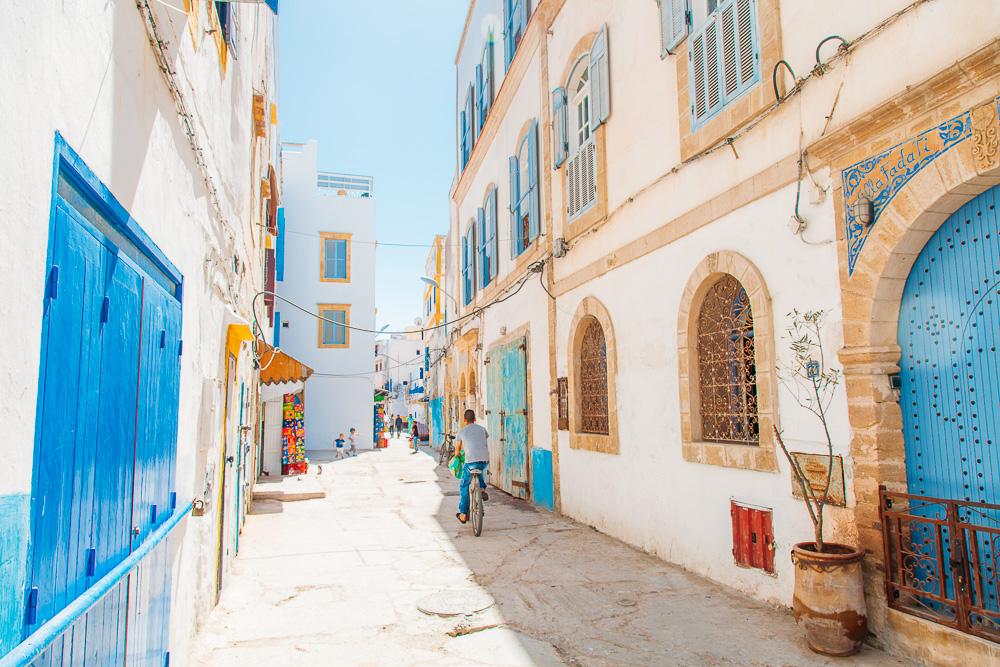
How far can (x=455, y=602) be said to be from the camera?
558 centimetres

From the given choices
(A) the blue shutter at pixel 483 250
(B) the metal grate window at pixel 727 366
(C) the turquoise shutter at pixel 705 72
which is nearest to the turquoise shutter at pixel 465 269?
(A) the blue shutter at pixel 483 250

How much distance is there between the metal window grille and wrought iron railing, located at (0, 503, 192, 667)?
6.20 meters

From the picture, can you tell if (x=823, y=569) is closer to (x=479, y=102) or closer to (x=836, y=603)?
(x=836, y=603)

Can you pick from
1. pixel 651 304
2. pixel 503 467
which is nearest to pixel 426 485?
pixel 503 467

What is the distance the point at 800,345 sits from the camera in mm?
4988

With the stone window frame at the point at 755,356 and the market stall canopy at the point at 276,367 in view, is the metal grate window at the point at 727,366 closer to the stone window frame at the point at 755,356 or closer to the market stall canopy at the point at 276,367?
the stone window frame at the point at 755,356

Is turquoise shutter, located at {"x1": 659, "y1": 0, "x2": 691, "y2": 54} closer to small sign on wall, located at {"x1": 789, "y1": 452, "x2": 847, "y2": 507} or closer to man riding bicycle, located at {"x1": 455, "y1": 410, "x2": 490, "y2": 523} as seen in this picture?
small sign on wall, located at {"x1": 789, "y1": 452, "x2": 847, "y2": 507}

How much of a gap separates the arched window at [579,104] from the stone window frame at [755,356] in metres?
3.70

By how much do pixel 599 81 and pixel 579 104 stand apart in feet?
3.57

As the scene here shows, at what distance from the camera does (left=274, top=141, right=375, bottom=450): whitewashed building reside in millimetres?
25094

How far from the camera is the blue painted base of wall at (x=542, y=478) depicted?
1022cm

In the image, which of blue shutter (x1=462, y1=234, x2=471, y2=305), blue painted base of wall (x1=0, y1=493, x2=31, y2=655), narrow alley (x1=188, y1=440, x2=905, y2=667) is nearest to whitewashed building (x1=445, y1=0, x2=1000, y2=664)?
narrow alley (x1=188, y1=440, x2=905, y2=667)

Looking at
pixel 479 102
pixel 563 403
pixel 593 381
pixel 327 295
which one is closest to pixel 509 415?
pixel 563 403

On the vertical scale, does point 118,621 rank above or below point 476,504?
above
